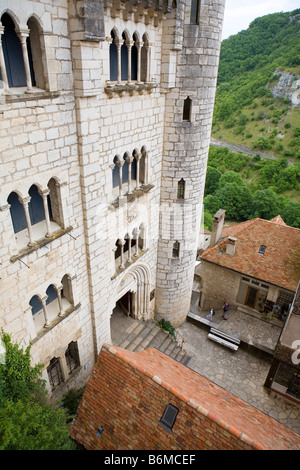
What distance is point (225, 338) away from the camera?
16.6 m

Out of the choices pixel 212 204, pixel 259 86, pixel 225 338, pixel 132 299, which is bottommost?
pixel 212 204

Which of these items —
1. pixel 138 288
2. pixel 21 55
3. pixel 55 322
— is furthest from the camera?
pixel 138 288

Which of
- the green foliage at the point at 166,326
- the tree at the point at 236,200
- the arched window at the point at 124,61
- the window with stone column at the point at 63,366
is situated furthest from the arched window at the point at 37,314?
the tree at the point at 236,200

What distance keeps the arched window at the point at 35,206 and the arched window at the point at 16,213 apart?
26cm

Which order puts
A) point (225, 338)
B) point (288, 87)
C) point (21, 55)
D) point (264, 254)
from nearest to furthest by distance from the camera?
point (21, 55)
point (225, 338)
point (264, 254)
point (288, 87)

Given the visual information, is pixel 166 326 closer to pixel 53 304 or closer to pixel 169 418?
pixel 53 304

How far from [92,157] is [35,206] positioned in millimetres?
2104

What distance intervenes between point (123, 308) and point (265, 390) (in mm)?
7535

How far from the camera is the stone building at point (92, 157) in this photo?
286 inches

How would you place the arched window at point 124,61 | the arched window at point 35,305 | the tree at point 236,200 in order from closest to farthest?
1. the arched window at point 35,305
2. the arched window at point 124,61
3. the tree at point 236,200

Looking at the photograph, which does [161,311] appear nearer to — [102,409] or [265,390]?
[265,390]

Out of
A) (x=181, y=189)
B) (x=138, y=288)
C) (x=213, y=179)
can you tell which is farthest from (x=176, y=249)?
(x=213, y=179)

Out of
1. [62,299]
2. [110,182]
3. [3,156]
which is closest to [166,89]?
[110,182]

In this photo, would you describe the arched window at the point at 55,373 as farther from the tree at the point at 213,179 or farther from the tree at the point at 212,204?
the tree at the point at 213,179
